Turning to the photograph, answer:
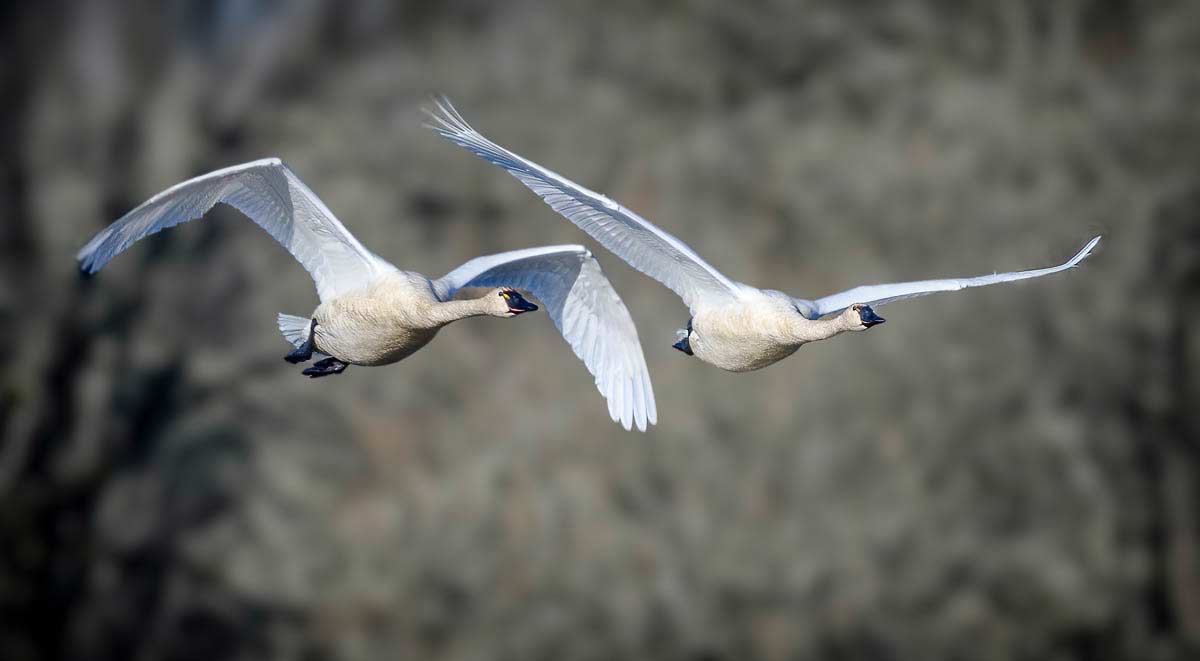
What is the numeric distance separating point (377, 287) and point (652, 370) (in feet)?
22.4

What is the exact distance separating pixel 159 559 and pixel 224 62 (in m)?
4.20

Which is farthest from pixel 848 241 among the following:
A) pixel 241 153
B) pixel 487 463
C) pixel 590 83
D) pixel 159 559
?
pixel 159 559

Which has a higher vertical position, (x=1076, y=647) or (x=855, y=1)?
(x=855, y=1)

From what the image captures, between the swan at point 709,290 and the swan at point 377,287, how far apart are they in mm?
216

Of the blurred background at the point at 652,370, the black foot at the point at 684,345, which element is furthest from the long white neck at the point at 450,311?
the blurred background at the point at 652,370

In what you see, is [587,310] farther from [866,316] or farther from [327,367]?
[866,316]

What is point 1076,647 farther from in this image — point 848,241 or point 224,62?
point 224,62

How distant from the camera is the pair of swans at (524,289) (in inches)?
189

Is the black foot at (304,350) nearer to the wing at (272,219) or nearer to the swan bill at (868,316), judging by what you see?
the wing at (272,219)

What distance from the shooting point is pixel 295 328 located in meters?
5.24

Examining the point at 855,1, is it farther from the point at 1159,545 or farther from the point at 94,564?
the point at 94,564

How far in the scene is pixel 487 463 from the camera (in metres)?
11.8

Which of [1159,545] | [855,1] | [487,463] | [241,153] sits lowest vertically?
[1159,545]

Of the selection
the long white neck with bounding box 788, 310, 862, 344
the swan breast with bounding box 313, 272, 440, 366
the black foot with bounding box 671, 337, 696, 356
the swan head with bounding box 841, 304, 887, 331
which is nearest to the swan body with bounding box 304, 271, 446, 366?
the swan breast with bounding box 313, 272, 440, 366
